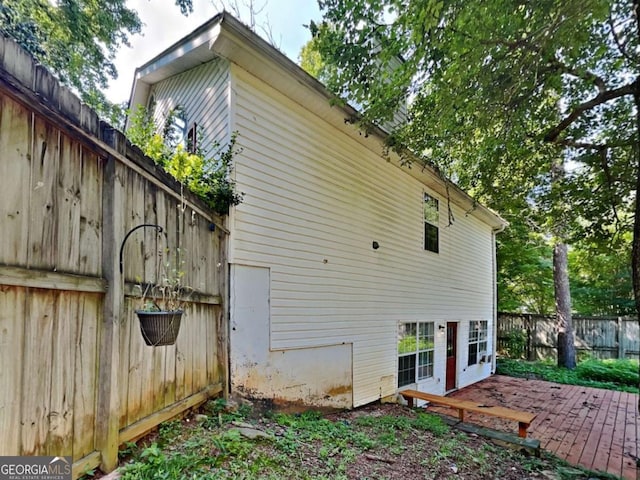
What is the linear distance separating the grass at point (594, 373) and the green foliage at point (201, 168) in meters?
11.7

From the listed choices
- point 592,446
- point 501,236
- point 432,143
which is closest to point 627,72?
point 432,143

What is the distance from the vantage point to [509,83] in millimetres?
5043

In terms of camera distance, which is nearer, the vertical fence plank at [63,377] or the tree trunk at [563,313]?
the vertical fence plank at [63,377]

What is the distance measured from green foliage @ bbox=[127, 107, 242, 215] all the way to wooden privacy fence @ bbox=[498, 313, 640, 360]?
553 inches

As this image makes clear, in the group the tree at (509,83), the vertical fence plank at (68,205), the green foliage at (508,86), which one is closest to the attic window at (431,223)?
the green foliage at (508,86)

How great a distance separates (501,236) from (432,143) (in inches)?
445

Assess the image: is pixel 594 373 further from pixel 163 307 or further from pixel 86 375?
pixel 86 375

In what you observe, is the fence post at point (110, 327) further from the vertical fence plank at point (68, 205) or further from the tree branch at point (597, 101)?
the tree branch at point (597, 101)

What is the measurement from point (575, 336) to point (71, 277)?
16.3 m

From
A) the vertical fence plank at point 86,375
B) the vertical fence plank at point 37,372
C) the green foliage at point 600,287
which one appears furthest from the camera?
the green foliage at point 600,287

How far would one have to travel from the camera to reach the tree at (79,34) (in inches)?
318

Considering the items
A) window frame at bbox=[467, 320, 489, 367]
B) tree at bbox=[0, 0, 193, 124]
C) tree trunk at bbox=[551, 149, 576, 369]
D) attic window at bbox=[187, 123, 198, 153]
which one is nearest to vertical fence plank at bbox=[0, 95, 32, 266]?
Answer: attic window at bbox=[187, 123, 198, 153]

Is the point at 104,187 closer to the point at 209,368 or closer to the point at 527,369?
the point at 209,368

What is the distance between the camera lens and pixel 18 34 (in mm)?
7855
